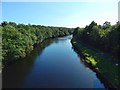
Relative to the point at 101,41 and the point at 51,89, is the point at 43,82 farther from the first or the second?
the point at 101,41

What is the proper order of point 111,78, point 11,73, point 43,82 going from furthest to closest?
point 11,73
point 43,82
point 111,78

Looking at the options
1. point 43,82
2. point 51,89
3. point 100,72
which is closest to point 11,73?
point 43,82

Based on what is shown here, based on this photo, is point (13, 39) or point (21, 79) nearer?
point (21, 79)

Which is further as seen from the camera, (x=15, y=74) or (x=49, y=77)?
(x=15, y=74)

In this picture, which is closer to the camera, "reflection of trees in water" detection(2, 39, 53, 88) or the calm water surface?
the calm water surface

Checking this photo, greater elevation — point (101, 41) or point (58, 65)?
point (101, 41)

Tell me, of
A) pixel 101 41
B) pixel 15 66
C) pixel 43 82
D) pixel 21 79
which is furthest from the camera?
pixel 101 41

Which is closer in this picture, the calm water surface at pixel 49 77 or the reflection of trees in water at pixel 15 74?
the calm water surface at pixel 49 77

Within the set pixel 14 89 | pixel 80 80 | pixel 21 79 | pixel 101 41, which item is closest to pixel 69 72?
pixel 80 80

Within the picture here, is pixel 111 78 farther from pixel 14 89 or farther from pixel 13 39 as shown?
pixel 13 39

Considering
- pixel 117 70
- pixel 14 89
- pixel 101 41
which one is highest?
pixel 101 41
